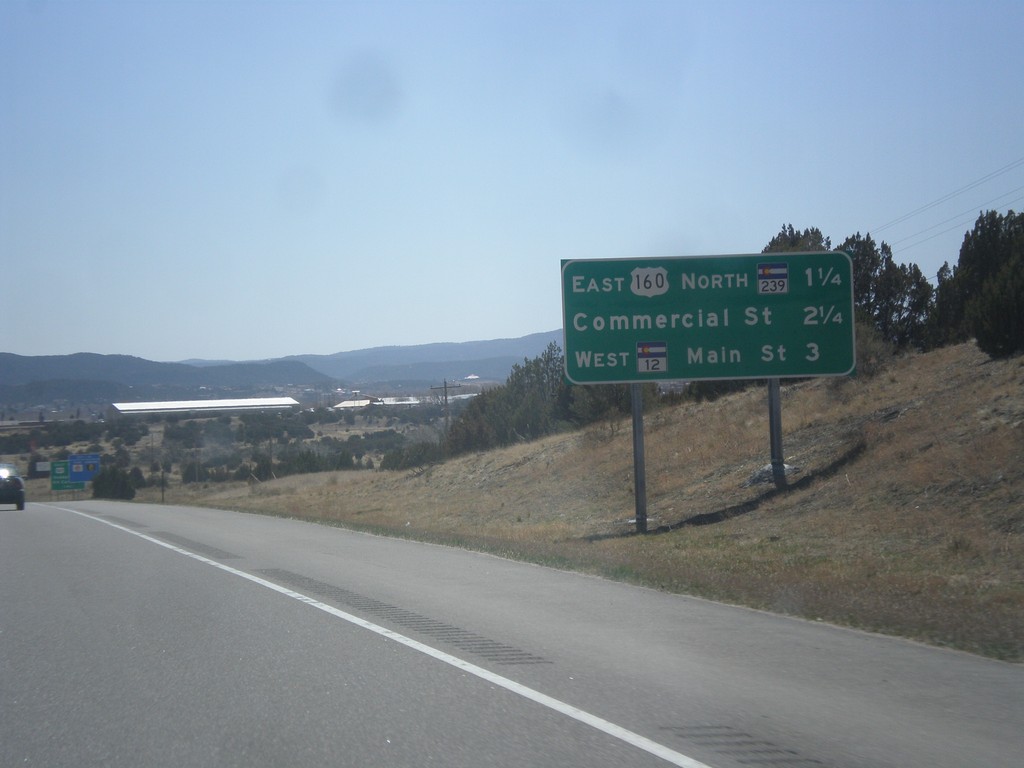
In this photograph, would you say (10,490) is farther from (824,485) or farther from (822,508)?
(822,508)

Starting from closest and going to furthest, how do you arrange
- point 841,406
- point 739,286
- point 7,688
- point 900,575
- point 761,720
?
1. point 761,720
2. point 7,688
3. point 900,575
4. point 739,286
5. point 841,406

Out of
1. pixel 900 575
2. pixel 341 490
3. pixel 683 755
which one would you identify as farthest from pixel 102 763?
pixel 341 490

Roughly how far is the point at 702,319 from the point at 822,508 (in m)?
4.87

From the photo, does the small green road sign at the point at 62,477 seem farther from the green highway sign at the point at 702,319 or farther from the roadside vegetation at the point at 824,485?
the green highway sign at the point at 702,319

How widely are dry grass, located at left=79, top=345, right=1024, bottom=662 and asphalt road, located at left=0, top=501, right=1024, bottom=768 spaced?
142cm

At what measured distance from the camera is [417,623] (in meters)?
10.8

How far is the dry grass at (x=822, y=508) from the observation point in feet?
40.0

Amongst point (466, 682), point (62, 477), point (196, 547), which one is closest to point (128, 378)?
point (62, 477)

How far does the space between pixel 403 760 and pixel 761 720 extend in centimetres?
247

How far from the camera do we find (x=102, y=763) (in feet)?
20.2

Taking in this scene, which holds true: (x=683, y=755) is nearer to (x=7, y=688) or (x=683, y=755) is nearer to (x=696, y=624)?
(x=696, y=624)

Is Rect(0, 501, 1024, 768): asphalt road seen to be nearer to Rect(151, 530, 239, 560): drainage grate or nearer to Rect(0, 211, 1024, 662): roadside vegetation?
Rect(0, 211, 1024, 662): roadside vegetation

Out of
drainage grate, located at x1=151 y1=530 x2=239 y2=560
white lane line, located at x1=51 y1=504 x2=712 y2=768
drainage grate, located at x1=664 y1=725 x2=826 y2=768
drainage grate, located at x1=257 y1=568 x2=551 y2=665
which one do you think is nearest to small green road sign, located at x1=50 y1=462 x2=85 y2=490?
drainage grate, located at x1=151 y1=530 x2=239 y2=560

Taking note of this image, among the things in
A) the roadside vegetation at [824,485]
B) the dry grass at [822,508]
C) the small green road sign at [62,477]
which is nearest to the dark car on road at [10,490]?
the roadside vegetation at [824,485]
